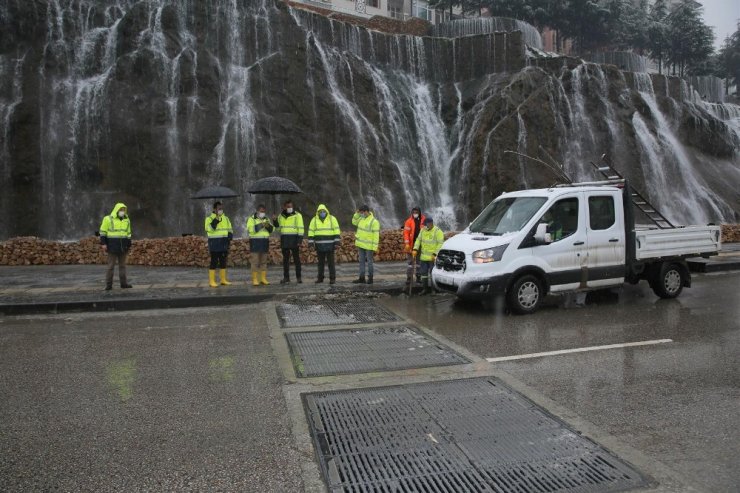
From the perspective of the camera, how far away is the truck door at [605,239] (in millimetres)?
10047

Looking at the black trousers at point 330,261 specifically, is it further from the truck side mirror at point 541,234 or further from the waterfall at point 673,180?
the waterfall at point 673,180

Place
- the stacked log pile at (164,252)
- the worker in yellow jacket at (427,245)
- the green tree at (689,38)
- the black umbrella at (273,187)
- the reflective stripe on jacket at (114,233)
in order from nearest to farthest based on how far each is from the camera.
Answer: the worker in yellow jacket at (427,245)
the reflective stripe on jacket at (114,233)
the black umbrella at (273,187)
the stacked log pile at (164,252)
the green tree at (689,38)

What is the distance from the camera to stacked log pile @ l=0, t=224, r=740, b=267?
53.0 feet

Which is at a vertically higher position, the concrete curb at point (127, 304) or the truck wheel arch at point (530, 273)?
the truck wheel arch at point (530, 273)

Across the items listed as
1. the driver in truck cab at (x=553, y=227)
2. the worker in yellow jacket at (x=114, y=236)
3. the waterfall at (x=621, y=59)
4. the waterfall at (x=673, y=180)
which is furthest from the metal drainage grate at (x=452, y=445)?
the waterfall at (x=621, y=59)

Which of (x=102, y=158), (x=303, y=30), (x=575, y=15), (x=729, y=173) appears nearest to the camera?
(x=102, y=158)

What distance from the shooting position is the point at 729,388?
5637 mm

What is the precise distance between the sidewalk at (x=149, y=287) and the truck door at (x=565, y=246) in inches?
140

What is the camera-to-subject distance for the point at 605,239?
10109 millimetres

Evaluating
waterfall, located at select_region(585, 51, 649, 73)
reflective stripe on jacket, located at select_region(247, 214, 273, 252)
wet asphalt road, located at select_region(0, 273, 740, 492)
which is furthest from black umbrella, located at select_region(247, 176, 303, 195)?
waterfall, located at select_region(585, 51, 649, 73)

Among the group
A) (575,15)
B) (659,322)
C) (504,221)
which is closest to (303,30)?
(504,221)

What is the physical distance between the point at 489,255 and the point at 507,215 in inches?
47.5

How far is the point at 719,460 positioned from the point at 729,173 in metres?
36.7

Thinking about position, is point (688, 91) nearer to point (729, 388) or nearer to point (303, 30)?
point (303, 30)
